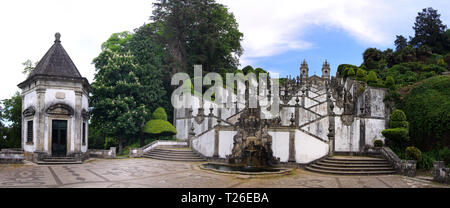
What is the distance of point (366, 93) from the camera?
25938mm

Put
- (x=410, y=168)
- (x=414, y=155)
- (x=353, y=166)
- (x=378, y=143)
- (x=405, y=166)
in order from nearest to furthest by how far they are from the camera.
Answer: (x=410, y=168) < (x=405, y=166) < (x=353, y=166) < (x=414, y=155) < (x=378, y=143)

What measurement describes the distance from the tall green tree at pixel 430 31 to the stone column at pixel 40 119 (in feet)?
172

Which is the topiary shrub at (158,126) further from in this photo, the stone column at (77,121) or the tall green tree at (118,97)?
the stone column at (77,121)

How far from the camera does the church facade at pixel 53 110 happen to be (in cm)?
2055

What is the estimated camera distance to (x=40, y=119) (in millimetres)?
20516

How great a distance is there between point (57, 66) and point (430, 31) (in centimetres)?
5289

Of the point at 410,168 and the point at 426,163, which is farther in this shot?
the point at 426,163

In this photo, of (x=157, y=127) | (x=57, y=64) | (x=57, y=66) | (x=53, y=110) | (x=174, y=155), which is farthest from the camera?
(x=157, y=127)

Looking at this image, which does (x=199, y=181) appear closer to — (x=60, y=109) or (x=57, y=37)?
(x=60, y=109)

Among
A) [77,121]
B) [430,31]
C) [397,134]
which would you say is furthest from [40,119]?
[430,31]

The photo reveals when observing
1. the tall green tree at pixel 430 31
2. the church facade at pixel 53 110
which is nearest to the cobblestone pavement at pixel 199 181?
the church facade at pixel 53 110

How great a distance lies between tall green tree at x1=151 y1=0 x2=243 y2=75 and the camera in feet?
127

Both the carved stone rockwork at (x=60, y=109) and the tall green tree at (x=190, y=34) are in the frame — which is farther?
the tall green tree at (x=190, y=34)

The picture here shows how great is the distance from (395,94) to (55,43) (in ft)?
86.3
